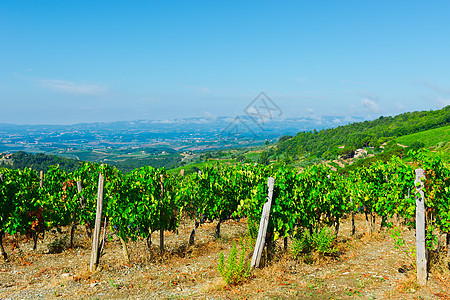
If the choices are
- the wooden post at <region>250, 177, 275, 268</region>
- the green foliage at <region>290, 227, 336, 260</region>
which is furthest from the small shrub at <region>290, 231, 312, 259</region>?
the wooden post at <region>250, 177, 275, 268</region>

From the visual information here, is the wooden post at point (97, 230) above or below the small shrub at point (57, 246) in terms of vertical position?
above

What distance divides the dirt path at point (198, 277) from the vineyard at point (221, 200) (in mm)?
682

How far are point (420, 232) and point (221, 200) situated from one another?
6.47m

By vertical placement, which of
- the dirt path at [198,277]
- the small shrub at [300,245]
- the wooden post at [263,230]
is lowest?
the dirt path at [198,277]

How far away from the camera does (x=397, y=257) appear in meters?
8.88

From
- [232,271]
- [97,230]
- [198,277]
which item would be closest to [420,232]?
[232,271]

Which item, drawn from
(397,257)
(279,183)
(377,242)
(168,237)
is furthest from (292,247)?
(168,237)

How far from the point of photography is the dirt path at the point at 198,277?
21.4 feet

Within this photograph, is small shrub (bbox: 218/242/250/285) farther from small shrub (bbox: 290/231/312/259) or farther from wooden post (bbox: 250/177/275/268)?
small shrub (bbox: 290/231/312/259)

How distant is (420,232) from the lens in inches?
255

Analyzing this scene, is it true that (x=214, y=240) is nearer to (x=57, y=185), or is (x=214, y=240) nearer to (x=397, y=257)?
(x=397, y=257)

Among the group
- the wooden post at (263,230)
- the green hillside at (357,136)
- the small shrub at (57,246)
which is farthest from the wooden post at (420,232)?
the green hillside at (357,136)

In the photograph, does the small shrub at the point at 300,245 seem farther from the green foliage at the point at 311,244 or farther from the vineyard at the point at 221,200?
the vineyard at the point at 221,200

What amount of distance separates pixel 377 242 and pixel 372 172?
318cm
